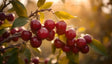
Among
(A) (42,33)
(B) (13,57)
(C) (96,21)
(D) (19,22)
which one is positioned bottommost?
(C) (96,21)

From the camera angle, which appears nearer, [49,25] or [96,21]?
[49,25]

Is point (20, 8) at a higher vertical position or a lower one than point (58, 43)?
higher

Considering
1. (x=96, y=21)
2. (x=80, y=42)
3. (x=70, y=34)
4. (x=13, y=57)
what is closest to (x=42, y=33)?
(x=70, y=34)

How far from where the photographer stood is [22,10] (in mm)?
1527

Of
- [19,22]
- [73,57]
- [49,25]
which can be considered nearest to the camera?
[19,22]

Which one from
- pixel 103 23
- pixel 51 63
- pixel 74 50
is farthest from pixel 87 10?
pixel 74 50

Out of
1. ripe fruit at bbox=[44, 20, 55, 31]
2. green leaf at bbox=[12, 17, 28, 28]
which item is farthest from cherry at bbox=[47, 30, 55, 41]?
green leaf at bbox=[12, 17, 28, 28]

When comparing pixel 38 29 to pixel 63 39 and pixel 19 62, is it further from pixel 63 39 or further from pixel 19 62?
pixel 19 62

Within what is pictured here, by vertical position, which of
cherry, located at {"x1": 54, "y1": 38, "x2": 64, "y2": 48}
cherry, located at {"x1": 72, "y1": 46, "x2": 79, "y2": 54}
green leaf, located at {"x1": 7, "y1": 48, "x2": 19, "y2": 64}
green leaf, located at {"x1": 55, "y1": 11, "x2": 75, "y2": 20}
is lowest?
green leaf, located at {"x1": 7, "y1": 48, "x2": 19, "y2": 64}

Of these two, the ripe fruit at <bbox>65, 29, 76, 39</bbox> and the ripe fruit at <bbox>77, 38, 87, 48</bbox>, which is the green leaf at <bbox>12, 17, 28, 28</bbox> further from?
the ripe fruit at <bbox>77, 38, 87, 48</bbox>

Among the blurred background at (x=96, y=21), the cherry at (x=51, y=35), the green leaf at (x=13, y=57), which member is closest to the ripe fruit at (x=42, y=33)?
the cherry at (x=51, y=35)

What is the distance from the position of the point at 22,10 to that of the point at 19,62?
0.66 m

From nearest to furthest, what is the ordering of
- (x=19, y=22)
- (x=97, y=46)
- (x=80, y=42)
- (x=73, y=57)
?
1. (x=19, y=22)
2. (x=80, y=42)
3. (x=73, y=57)
4. (x=97, y=46)

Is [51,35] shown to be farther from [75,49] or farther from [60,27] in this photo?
[75,49]
